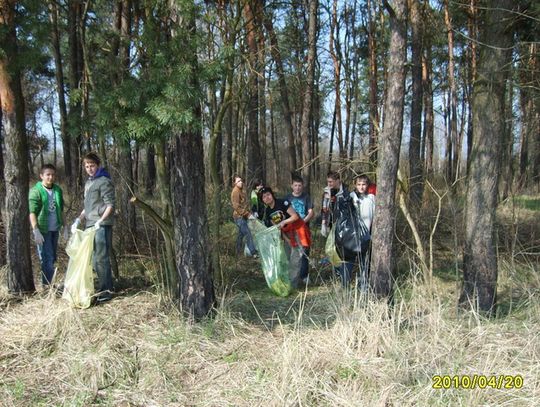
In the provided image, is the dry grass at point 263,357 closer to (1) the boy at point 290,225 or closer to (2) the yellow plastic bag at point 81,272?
(2) the yellow plastic bag at point 81,272

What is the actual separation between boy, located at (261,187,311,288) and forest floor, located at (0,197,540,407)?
1.09 meters

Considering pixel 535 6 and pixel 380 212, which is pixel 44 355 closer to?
pixel 380 212

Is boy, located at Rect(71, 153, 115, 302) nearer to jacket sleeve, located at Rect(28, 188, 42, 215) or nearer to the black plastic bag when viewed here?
jacket sleeve, located at Rect(28, 188, 42, 215)

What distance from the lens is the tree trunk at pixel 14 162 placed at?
14.3 ft

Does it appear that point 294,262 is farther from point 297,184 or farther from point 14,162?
point 14,162

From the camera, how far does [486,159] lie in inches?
157

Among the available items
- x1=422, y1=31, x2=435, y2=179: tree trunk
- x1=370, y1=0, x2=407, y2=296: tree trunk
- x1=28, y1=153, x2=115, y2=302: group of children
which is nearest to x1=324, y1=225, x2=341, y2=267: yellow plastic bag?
x1=370, y1=0, x2=407, y2=296: tree trunk

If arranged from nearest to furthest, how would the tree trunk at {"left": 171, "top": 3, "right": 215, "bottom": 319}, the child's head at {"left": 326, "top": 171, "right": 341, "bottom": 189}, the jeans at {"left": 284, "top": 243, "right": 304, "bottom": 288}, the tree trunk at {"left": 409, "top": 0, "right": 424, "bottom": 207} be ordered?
the tree trunk at {"left": 171, "top": 3, "right": 215, "bottom": 319}, the jeans at {"left": 284, "top": 243, "right": 304, "bottom": 288}, the child's head at {"left": 326, "top": 171, "right": 341, "bottom": 189}, the tree trunk at {"left": 409, "top": 0, "right": 424, "bottom": 207}

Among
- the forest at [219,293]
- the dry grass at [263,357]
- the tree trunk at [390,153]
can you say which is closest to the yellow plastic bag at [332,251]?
the forest at [219,293]

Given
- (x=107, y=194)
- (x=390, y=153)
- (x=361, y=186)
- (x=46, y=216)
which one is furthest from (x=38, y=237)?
(x=390, y=153)

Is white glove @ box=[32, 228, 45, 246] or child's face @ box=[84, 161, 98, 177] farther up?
child's face @ box=[84, 161, 98, 177]

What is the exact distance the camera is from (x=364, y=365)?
294cm

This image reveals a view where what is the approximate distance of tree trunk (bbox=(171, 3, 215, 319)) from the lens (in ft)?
12.1
